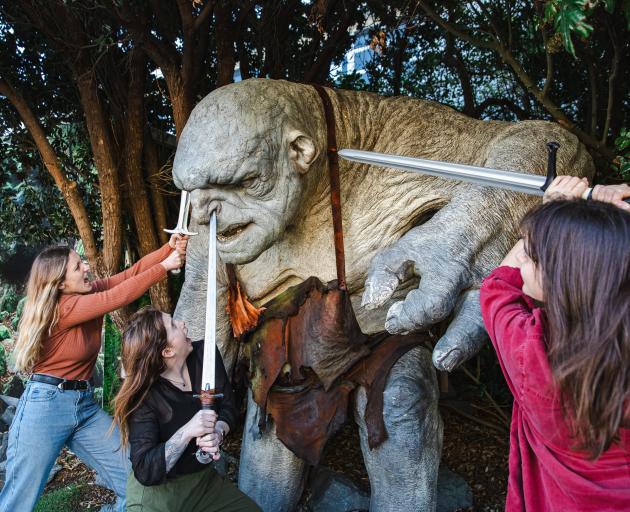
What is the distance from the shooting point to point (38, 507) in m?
3.63

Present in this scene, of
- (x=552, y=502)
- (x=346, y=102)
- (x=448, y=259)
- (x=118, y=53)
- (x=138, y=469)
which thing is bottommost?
(x=138, y=469)

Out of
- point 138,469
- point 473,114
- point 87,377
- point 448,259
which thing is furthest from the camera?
point 473,114

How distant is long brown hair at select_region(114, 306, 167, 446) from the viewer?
2.18 metres

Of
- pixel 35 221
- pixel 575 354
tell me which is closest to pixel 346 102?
pixel 575 354

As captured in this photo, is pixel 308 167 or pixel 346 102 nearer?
pixel 308 167

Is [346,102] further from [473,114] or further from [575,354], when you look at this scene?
[473,114]

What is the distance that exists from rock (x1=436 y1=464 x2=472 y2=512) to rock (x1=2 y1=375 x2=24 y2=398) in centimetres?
349

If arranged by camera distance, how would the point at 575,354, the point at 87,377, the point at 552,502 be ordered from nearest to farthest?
the point at 575,354, the point at 552,502, the point at 87,377

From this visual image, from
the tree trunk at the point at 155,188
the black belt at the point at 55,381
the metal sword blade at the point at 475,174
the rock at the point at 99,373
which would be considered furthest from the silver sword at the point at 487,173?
the rock at the point at 99,373

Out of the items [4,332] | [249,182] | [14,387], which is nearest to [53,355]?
[249,182]

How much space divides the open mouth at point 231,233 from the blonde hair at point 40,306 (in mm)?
878

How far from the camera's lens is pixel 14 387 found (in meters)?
5.27

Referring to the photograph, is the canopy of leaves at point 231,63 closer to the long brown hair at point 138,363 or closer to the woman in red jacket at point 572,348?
the long brown hair at point 138,363

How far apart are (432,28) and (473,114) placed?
83 cm
